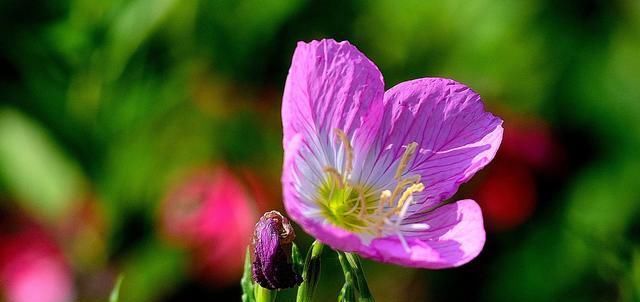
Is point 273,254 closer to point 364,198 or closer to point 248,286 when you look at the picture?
point 248,286

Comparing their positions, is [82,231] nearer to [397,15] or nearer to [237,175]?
[237,175]

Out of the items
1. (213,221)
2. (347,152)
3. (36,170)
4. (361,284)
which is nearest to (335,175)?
(347,152)

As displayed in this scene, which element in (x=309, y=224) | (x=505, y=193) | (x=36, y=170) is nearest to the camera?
(x=309, y=224)

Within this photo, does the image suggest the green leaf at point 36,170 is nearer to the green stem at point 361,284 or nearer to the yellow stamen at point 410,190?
the yellow stamen at point 410,190

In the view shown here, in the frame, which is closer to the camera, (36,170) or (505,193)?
(36,170)

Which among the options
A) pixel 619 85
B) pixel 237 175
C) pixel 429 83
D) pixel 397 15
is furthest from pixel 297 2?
pixel 429 83

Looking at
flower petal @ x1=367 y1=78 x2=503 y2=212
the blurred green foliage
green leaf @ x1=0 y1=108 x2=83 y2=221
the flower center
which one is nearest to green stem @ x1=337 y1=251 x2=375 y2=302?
the flower center
